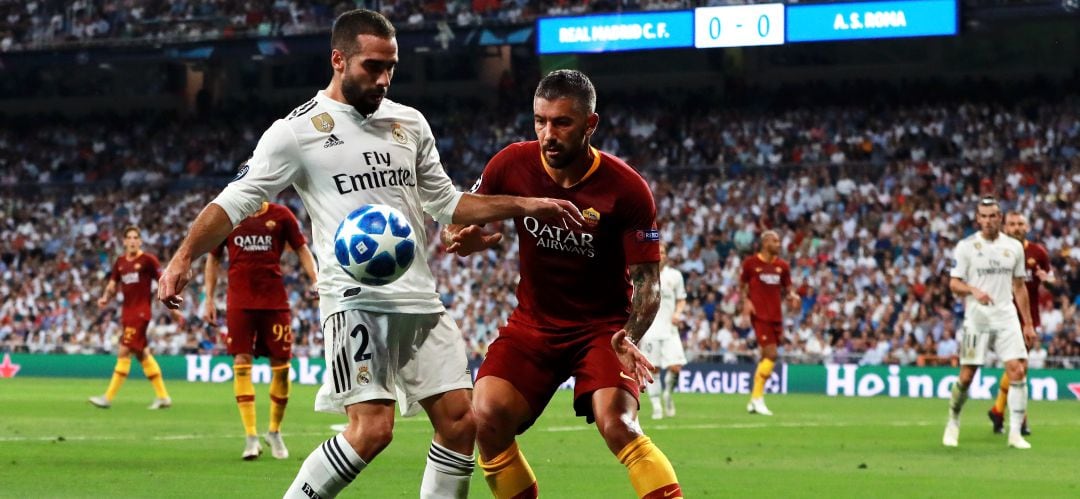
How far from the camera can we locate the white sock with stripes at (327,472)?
6836 mm

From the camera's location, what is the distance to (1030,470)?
13.0 meters

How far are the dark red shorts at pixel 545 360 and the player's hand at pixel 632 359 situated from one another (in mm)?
518

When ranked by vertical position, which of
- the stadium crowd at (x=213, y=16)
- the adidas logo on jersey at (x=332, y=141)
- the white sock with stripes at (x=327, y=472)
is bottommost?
the white sock with stripes at (x=327, y=472)

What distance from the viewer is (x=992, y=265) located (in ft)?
51.9

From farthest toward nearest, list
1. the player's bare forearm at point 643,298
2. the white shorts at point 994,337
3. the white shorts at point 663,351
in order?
the white shorts at point 663,351
the white shorts at point 994,337
the player's bare forearm at point 643,298

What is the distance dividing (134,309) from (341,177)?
15.5m

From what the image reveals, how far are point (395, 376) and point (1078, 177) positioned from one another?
26.9m

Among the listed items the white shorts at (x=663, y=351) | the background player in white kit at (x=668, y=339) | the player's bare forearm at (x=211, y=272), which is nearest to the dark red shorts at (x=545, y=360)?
the player's bare forearm at (x=211, y=272)

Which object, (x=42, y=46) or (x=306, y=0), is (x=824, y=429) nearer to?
(x=306, y=0)

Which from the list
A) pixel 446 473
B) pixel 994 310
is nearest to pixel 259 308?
pixel 446 473

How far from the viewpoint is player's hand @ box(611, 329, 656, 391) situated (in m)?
7.20

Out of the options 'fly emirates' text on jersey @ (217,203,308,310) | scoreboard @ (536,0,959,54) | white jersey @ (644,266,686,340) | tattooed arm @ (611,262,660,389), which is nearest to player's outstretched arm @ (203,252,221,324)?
'fly emirates' text on jersey @ (217,203,308,310)

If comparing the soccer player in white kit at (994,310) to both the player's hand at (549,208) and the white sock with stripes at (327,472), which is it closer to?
the player's hand at (549,208)

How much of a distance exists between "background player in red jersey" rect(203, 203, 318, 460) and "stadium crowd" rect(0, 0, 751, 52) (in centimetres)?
2285
